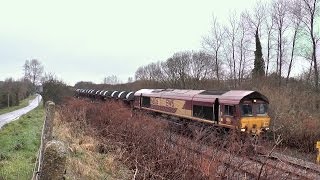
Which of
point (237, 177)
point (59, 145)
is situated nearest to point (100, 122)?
point (237, 177)

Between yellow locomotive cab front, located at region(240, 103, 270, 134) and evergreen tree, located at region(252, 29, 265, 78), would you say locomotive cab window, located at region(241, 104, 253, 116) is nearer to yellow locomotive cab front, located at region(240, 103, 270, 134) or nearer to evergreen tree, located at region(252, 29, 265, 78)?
yellow locomotive cab front, located at region(240, 103, 270, 134)

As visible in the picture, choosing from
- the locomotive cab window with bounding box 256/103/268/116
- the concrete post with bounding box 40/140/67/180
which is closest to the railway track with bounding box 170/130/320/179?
the concrete post with bounding box 40/140/67/180

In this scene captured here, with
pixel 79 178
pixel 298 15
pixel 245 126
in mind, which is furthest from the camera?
pixel 298 15

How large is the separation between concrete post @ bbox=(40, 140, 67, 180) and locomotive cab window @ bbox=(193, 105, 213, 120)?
1880cm

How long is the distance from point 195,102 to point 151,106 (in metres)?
9.81

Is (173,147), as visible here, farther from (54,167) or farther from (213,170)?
(54,167)

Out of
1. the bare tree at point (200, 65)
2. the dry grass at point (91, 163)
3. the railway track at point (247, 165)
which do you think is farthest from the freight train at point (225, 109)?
the bare tree at point (200, 65)

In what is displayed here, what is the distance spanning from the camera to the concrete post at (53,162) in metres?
3.74

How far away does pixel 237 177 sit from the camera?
822 cm

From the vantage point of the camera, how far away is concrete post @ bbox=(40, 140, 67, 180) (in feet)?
12.3

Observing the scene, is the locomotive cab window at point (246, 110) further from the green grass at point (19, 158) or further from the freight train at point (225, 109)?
the green grass at point (19, 158)

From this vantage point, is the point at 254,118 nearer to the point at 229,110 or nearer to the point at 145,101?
the point at 229,110

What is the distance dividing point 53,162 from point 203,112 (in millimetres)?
19823

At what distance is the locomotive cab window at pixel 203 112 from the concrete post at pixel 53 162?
18797mm
